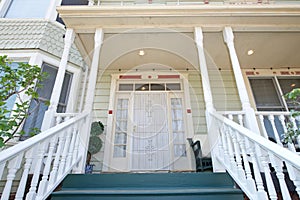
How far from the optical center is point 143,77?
14.6 ft

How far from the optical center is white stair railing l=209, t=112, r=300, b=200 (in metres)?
1.20

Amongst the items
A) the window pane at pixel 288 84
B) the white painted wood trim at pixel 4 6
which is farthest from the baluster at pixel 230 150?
the white painted wood trim at pixel 4 6

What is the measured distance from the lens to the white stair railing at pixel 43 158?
1.32 metres

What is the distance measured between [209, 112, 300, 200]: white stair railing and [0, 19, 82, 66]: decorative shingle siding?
361 cm

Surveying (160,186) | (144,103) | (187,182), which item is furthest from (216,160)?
(144,103)

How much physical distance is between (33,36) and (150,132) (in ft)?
10.9

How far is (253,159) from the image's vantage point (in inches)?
→ 64.6

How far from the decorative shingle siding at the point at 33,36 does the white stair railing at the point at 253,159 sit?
3.61 m

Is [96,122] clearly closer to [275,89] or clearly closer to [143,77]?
[143,77]

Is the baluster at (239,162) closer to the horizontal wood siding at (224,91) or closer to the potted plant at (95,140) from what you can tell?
the horizontal wood siding at (224,91)

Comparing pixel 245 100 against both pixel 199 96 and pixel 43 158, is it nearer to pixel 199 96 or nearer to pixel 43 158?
pixel 199 96

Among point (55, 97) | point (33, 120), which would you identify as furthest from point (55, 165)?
point (33, 120)

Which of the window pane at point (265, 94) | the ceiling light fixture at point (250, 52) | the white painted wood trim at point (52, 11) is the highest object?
the white painted wood trim at point (52, 11)

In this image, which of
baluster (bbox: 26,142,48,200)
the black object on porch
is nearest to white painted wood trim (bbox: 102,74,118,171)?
the black object on porch
